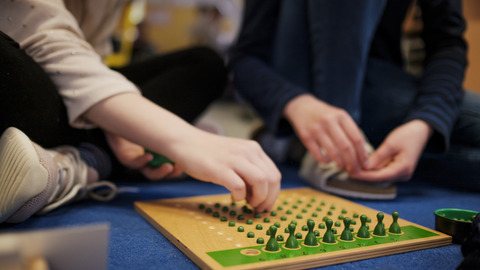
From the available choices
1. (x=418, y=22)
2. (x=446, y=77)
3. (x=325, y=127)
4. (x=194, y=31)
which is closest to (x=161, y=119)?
(x=325, y=127)

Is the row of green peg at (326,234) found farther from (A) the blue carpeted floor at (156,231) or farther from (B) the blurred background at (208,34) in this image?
(B) the blurred background at (208,34)

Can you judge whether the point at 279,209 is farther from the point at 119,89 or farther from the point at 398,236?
the point at 119,89

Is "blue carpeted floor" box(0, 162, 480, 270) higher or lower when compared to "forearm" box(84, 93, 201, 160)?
lower

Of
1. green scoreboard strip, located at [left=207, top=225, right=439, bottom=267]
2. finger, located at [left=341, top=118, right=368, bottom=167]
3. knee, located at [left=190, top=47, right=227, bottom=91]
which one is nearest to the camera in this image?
green scoreboard strip, located at [left=207, top=225, right=439, bottom=267]

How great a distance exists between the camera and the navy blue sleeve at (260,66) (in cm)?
105

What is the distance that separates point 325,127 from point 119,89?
43 centimetres

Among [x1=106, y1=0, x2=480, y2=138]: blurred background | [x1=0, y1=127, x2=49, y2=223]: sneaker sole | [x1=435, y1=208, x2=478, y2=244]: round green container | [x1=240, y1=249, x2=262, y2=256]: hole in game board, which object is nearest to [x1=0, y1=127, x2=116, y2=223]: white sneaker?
[x1=0, y1=127, x2=49, y2=223]: sneaker sole

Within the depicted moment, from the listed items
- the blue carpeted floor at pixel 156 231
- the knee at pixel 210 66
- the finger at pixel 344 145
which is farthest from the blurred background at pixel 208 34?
the finger at pixel 344 145

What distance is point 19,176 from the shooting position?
592 mm

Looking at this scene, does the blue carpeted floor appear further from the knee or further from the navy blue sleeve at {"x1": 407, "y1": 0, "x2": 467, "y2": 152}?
the knee

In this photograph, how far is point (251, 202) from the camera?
665mm

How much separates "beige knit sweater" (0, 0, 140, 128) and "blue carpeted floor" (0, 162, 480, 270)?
0.56ft

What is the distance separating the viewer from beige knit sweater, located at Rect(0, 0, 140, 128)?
2.31 ft

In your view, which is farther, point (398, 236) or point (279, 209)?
point (279, 209)
